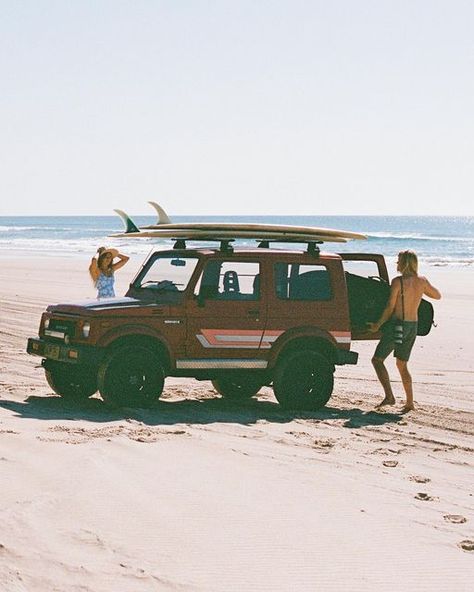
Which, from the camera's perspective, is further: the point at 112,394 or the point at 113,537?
the point at 112,394

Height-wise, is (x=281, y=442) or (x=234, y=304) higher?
(x=234, y=304)

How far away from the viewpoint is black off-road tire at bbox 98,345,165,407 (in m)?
9.89

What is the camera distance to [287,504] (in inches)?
266

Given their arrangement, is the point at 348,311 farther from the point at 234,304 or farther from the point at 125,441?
the point at 125,441

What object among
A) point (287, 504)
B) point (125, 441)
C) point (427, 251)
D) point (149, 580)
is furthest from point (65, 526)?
point (427, 251)

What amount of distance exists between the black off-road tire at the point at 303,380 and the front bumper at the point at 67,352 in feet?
6.38

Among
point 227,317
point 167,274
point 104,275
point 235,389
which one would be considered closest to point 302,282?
point 227,317

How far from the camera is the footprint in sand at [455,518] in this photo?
6536mm

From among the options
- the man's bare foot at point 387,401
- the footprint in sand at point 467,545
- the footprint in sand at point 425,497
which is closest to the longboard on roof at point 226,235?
the man's bare foot at point 387,401

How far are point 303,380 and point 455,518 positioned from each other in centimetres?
407

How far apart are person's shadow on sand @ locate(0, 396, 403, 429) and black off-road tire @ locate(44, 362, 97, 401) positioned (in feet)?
0.33

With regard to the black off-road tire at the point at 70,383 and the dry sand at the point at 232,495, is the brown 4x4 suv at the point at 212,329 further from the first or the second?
the dry sand at the point at 232,495

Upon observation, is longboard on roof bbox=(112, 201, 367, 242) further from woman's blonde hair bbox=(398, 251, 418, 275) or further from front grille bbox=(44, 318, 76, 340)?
front grille bbox=(44, 318, 76, 340)

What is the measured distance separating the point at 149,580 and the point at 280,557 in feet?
2.81
